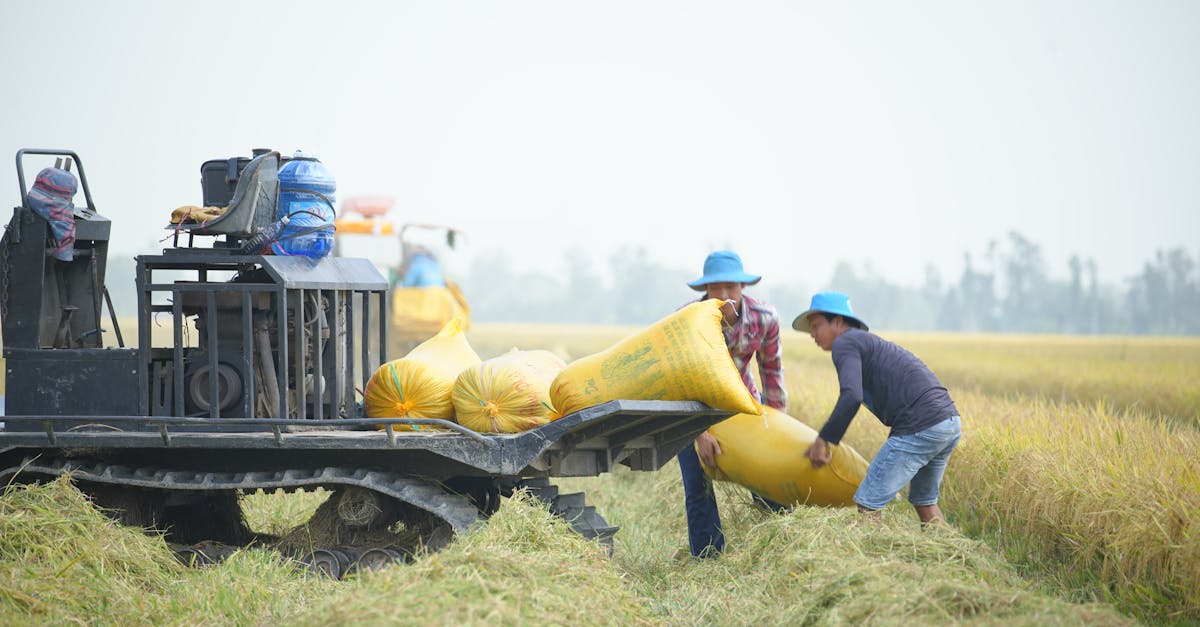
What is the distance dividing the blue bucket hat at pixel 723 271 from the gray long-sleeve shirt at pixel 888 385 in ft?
2.61

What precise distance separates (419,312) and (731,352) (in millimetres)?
16604

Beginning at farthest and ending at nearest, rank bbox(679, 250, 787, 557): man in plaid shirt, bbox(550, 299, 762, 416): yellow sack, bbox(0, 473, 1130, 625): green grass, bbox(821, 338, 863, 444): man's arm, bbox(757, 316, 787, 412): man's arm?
1. bbox(757, 316, 787, 412): man's arm
2. bbox(679, 250, 787, 557): man in plaid shirt
3. bbox(821, 338, 863, 444): man's arm
4. bbox(550, 299, 762, 416): yellow sack
5. bbox(0, 473, 1130, 625): green grass

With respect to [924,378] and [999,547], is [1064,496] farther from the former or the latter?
[924,378]

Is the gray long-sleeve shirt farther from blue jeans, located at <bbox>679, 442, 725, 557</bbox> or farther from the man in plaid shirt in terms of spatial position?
blue jeans, located at <bbox>679, 442, 725, 557</bbox>

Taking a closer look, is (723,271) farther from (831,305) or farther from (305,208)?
(305,208)

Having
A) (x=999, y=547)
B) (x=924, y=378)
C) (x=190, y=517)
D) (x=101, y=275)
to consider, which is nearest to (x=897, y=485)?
(x=924, y=378)

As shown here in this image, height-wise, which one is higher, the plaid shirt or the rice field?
the plaid shirt

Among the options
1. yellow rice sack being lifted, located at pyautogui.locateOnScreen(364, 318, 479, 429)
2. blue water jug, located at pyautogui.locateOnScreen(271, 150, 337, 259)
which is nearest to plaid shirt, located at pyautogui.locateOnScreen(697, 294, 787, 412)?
yellow rice sack being lifted, located at pyautogui.locateOnScreen(364, 318, 479, 429)

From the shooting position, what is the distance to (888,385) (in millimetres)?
6887

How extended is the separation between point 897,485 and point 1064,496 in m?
1.19

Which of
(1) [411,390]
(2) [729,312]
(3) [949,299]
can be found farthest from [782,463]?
(3) [949,299]

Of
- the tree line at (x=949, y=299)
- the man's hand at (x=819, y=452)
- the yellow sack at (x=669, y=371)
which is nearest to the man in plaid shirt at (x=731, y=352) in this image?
the man's hand at (x=819, y=452)

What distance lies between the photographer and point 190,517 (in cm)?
758

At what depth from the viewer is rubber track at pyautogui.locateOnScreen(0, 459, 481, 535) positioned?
254 inches
